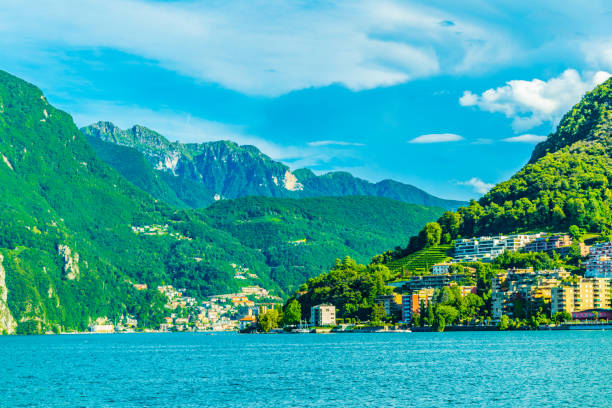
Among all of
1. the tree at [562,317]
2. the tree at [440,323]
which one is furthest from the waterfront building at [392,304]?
the tree at [562,317]

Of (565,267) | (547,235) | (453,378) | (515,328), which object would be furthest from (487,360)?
(547,235)

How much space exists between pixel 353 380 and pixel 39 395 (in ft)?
82.5

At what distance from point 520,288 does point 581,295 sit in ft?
42.3

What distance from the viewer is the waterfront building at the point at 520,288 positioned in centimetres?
16475

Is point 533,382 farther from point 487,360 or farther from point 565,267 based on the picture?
point 565,267

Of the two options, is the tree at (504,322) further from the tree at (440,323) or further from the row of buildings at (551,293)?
the tree at (440,323)

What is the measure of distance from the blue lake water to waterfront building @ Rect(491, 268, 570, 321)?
46845 millimetres

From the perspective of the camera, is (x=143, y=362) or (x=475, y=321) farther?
(x=475, y=321)

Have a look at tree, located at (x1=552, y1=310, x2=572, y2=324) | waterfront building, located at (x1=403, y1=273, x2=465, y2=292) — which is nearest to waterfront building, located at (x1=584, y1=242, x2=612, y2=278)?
tree, located at (x1=552, y1=310, x2=572, y2=324)

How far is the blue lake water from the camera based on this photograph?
6228 cm

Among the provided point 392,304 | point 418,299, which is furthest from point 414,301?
point 392,304

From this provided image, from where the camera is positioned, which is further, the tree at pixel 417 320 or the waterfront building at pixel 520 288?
the tree at pixel 417 320

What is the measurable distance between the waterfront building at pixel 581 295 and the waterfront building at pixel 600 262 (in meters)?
4.56

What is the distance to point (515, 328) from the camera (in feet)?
544
